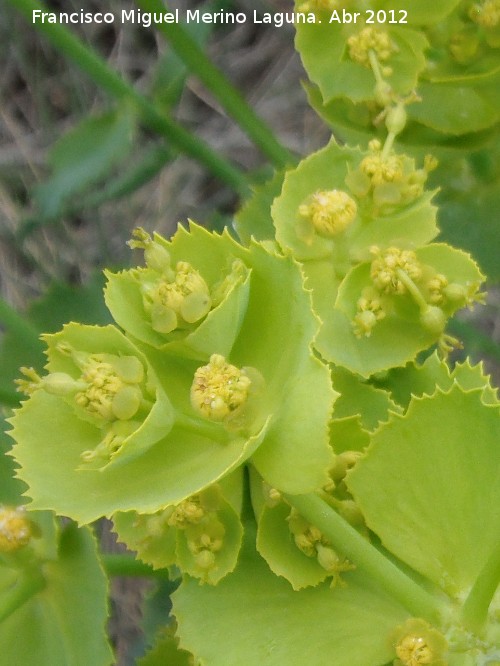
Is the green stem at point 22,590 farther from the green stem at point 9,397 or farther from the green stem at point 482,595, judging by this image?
the green stem at point 482,595

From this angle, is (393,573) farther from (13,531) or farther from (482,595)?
(13,531)

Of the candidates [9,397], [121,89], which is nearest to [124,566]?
[9,397]

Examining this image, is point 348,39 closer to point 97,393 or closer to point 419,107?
point 419,107

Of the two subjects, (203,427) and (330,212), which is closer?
(203,427)

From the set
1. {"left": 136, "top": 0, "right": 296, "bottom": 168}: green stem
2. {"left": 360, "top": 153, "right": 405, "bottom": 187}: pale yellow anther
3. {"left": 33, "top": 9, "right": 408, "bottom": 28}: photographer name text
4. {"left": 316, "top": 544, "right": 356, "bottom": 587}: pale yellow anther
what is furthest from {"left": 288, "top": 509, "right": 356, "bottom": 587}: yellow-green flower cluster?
{"left": 136, "top": 0, "right": 296, "bottom": 168}: green stem

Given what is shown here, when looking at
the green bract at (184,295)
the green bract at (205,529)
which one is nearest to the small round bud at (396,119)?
the green bract at (184,295)

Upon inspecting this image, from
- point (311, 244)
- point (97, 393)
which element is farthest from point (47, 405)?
point (311, 244)
